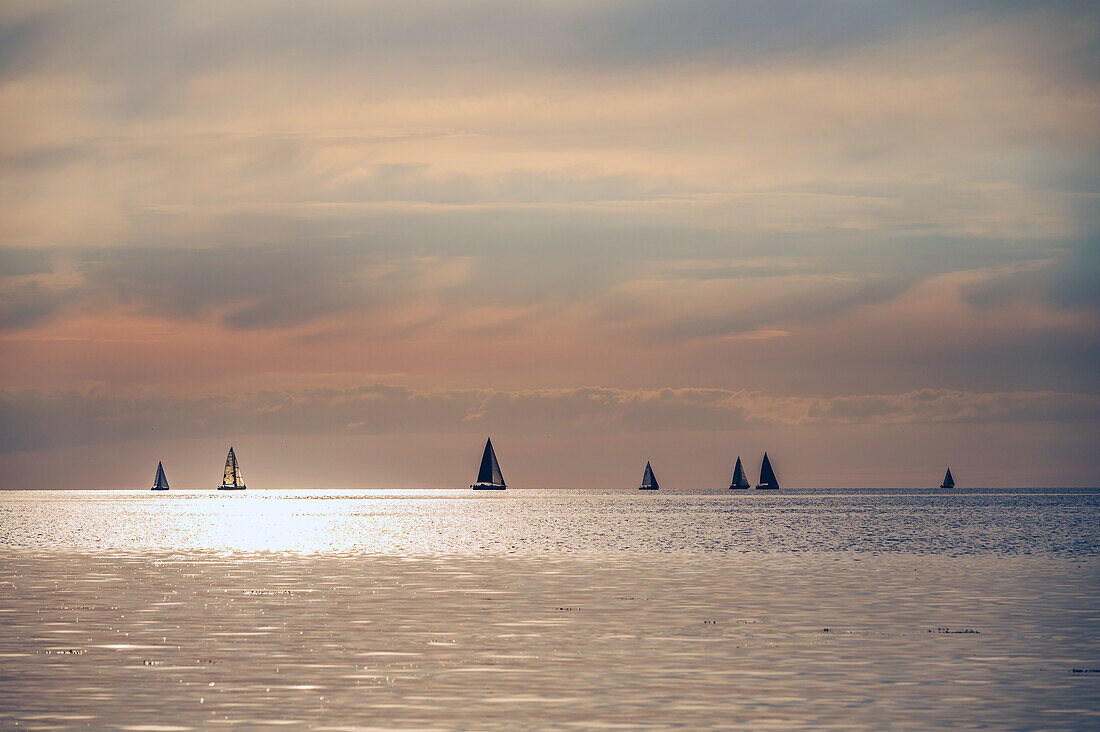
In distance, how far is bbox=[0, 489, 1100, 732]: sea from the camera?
22.5 meters

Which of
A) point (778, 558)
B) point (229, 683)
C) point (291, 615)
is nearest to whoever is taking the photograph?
point (229, 683)

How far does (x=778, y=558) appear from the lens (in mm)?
65562

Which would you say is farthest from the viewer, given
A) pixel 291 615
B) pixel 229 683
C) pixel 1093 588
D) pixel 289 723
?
pixel 1093 588

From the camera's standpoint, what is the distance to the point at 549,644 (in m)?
30.8

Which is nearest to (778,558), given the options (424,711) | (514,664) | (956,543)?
(956,543)

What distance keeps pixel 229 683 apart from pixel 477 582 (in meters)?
23.4

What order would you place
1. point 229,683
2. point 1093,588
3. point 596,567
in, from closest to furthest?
point 229,683 < point 1093,588 < point 596,567

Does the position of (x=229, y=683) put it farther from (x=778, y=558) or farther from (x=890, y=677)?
(x=778, y=558)

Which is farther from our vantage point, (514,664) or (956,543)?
(956,543)

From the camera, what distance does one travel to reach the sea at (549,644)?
22.5 m

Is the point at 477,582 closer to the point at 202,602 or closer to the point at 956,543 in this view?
the point at 202,602

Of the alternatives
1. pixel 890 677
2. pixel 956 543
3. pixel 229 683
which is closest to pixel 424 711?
pixel 229 683

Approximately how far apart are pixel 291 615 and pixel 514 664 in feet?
36.7

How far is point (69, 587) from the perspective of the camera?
152 ft
